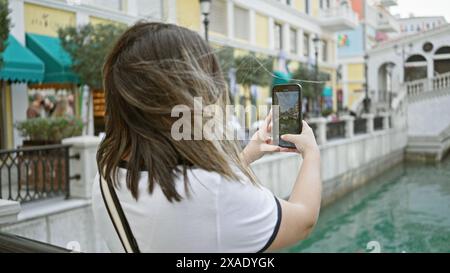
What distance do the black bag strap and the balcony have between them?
93 cm

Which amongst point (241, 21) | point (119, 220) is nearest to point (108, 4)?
point (241, 21)

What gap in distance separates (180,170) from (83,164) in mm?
2729

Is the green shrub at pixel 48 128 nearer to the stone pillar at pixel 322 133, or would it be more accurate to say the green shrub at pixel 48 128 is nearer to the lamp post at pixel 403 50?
the lamp post at pixel 403 50

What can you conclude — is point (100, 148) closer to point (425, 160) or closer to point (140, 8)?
point (140, 8)

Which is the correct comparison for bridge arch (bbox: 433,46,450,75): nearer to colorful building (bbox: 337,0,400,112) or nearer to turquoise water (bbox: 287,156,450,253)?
colorful building (bbox: 337,0,400,112)

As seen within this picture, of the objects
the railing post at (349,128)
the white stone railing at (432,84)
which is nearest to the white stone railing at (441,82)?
the white stone railing at (432,84)

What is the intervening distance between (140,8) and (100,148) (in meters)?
0.97

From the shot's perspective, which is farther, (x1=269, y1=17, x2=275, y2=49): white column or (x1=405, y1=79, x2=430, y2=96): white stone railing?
(x1=269, y1=17, x2=275, y2=49): white column

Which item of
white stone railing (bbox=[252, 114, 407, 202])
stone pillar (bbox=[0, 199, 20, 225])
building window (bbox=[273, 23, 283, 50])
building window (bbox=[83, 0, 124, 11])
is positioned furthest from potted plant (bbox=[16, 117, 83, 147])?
stone pillar (bbox=[0, 199, 20, 225])

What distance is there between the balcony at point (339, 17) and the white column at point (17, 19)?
2.28 metres

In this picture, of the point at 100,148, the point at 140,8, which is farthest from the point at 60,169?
the point at 100,148

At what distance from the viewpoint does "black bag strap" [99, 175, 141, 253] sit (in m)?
0.64
